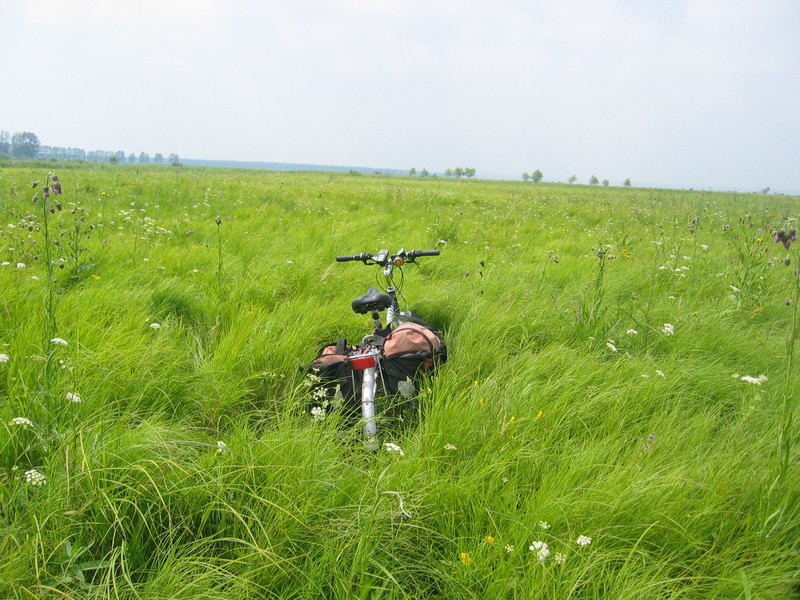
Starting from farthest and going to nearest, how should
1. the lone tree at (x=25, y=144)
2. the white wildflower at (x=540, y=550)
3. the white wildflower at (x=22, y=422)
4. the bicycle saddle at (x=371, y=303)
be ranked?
1. the lone tree at (x=25, y=144)
2. the bicycle saddle at (x=371, y=303)
3. the white wildflower at (x=22, y=422)
4. the white wildflower at (x=540, y=550)

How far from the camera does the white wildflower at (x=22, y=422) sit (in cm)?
155

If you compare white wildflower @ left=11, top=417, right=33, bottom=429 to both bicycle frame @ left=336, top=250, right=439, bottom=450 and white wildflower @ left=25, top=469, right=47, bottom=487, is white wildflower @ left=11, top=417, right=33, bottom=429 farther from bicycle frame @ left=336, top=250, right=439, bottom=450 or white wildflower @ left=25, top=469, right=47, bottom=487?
bicycle frame @ left=336, top=250, right=439, bottom=450

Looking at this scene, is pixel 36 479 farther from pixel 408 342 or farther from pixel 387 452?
pixel 408 342

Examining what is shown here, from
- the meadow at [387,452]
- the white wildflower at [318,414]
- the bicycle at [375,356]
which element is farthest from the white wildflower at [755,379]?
the white wildflower at [318,414]

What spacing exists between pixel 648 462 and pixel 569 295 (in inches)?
97.2

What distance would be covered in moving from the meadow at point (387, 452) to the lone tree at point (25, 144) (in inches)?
5992

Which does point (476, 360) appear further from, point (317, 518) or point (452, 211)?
point (452, 211)

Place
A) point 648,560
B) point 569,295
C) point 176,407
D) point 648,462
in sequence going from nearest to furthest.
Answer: point 648,560
point 648,462
point 176,407
point 569,295

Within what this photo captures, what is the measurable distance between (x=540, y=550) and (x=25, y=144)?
534 ft

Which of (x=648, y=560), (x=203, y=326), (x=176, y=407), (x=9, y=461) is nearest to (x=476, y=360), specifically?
(x=648, y=560)

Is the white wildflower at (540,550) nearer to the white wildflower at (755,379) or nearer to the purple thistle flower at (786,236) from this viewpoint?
the purple thistle flower at (786,236)

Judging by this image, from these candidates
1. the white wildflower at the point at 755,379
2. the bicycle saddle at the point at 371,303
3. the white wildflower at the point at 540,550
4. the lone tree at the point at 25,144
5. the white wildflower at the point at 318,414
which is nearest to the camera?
the white wildflower at the point at 540,550

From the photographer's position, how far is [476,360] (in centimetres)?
283

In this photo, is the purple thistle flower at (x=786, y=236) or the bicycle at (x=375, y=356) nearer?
the purple thistle flower at (x=786, y=236)
